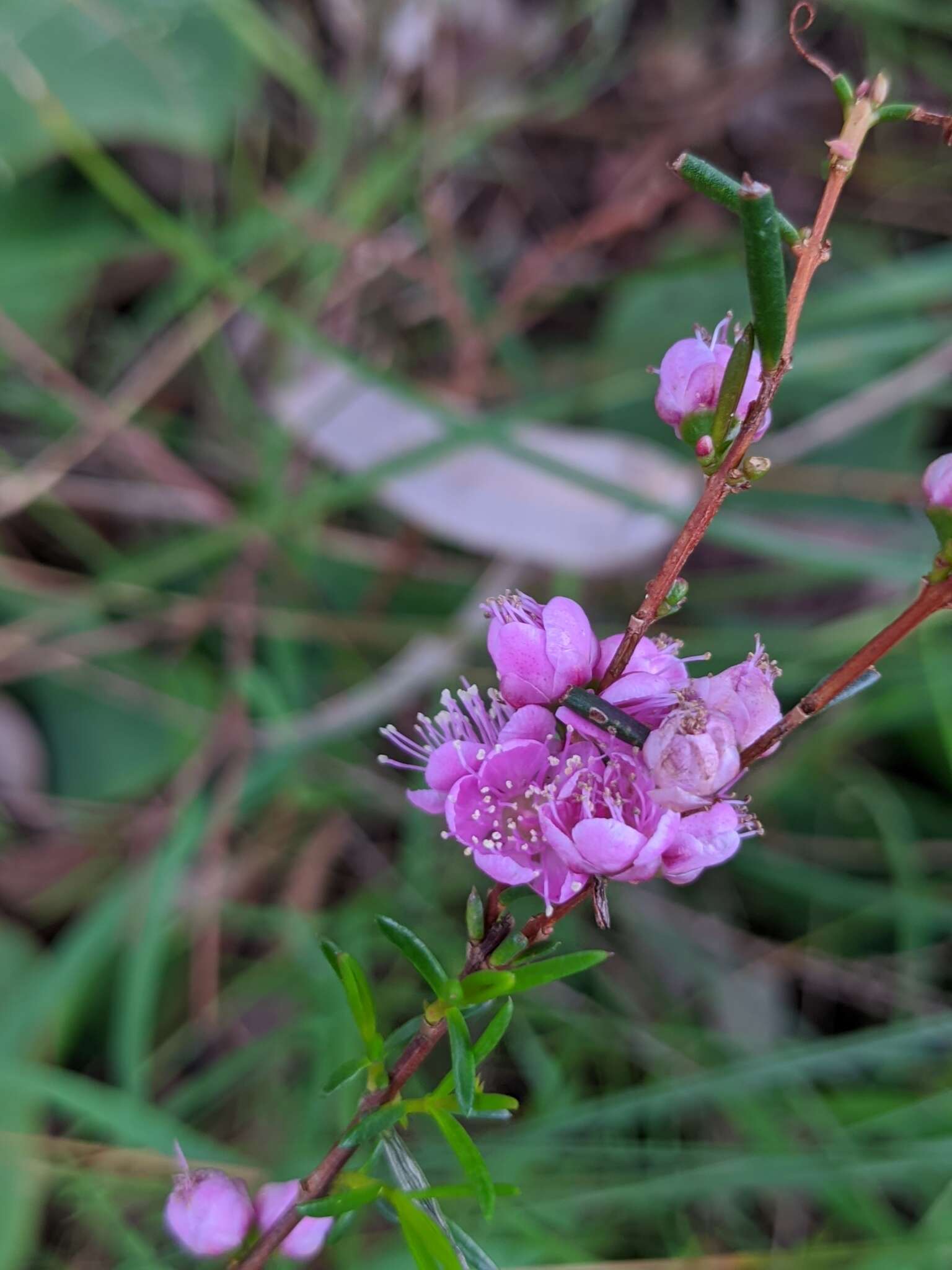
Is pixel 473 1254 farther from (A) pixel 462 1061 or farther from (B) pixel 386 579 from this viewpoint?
(B) pixel 386 579

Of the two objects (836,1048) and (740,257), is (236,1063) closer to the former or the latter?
(836,1048)

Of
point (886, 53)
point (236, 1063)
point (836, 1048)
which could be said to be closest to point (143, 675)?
point (236, 1063)

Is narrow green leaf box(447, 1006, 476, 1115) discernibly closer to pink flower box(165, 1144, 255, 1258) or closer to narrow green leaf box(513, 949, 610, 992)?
narrow green leaf box(513, 949, 610, 992)

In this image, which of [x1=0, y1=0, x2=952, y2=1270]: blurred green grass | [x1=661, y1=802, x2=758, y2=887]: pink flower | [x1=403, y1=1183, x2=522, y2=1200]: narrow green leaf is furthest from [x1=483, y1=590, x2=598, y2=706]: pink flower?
[x1=0, y1=0, x2=952, y2=1270]: blurred green grass

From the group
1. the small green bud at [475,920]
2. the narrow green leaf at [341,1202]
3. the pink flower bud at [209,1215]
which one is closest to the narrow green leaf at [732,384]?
the small green bud at [475,920]

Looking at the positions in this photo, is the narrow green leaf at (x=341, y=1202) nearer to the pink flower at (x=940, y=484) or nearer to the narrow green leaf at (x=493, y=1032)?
the narrow green leaf at (x=493, y=1032)

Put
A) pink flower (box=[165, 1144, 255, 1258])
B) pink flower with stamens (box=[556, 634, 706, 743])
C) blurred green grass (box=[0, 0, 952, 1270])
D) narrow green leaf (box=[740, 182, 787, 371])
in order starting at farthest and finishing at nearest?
blurred green grass (box=[0, 0, 952, 1270])
pink flower (box=[165, 1144, 255, 1258])
pink flower with stamens (box=[556, 634, 706, 743])
narrow green leaf (box=[740, 182, 787, 371])
